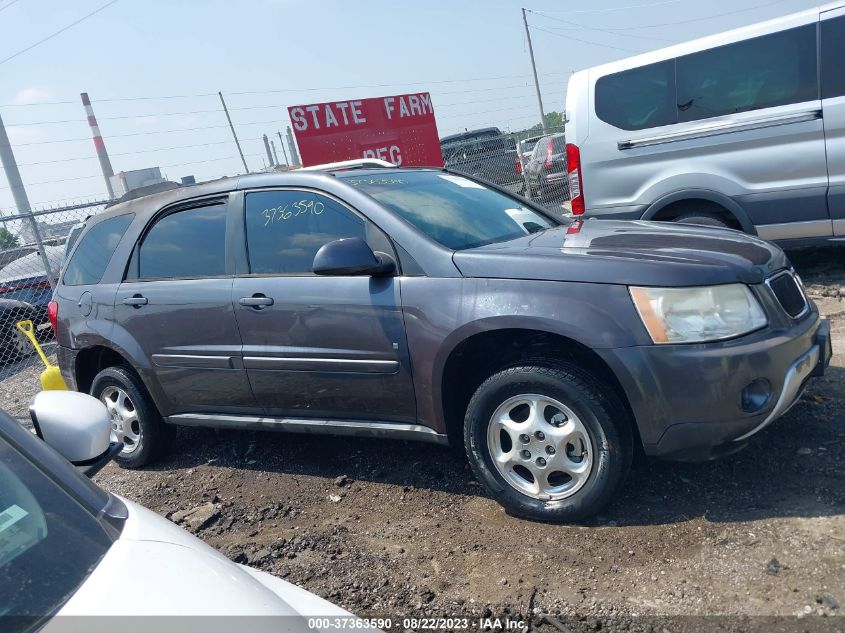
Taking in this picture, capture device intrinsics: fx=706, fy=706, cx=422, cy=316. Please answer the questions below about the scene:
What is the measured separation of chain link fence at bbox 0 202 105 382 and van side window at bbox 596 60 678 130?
6344 mm

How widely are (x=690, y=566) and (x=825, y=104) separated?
14.7ft

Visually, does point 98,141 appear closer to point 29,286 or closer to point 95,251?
point 29,286

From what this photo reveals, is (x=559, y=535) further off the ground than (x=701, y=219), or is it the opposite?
(x=701, y=219)

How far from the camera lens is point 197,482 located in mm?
4512

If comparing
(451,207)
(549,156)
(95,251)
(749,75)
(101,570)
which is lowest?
(549,156)

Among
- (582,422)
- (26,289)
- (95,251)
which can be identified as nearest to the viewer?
(582,422)

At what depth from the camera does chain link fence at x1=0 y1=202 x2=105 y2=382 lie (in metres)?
9.02

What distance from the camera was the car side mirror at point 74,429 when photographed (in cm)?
198

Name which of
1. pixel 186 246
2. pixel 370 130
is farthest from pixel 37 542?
pixel 370 130

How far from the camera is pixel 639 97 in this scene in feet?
21.2

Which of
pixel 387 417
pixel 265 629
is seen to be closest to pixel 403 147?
pixel 387 417

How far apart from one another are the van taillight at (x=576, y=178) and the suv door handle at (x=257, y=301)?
3.84 metres

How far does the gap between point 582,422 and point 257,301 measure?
6.15 feet

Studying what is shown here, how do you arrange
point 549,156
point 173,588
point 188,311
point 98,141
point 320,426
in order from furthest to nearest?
point 98,141 < point 549,156 < point 188,311 < point 320,426 < point 173,588
